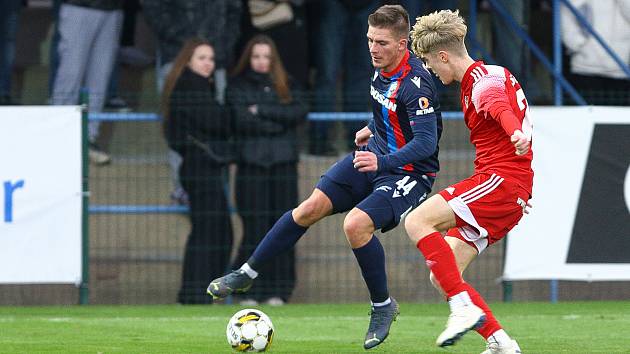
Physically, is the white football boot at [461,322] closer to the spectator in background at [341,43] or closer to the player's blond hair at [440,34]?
the player's blond hair at [440,34]

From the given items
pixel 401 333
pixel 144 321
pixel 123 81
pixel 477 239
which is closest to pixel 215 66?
pixel 123 81

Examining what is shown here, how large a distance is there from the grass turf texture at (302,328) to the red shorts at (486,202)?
126 cm

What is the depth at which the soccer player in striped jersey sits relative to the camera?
8602 mm

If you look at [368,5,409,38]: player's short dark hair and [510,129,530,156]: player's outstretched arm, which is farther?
[368,5,409,38]: player's short dark hair

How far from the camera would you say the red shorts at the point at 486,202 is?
782 centimetres

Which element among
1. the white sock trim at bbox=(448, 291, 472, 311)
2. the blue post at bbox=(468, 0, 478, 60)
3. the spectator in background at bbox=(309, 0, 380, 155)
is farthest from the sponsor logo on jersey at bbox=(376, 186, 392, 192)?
the blue post at bbox=(468, 0, 478, 60)

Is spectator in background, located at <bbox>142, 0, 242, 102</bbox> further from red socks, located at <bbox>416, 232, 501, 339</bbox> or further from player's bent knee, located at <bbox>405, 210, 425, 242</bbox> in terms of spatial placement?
red socks, located at <bbox>416, 232, 501, 339</bbox>

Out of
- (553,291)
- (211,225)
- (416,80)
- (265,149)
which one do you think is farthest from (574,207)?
(416,80)

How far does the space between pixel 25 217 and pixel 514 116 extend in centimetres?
588

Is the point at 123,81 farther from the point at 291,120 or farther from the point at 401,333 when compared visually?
the point at 401,333

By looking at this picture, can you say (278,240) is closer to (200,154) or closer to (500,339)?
(500,339)

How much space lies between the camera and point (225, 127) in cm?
1254

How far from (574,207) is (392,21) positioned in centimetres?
428

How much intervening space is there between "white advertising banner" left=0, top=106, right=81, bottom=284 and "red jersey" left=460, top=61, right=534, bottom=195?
17.1 ft
